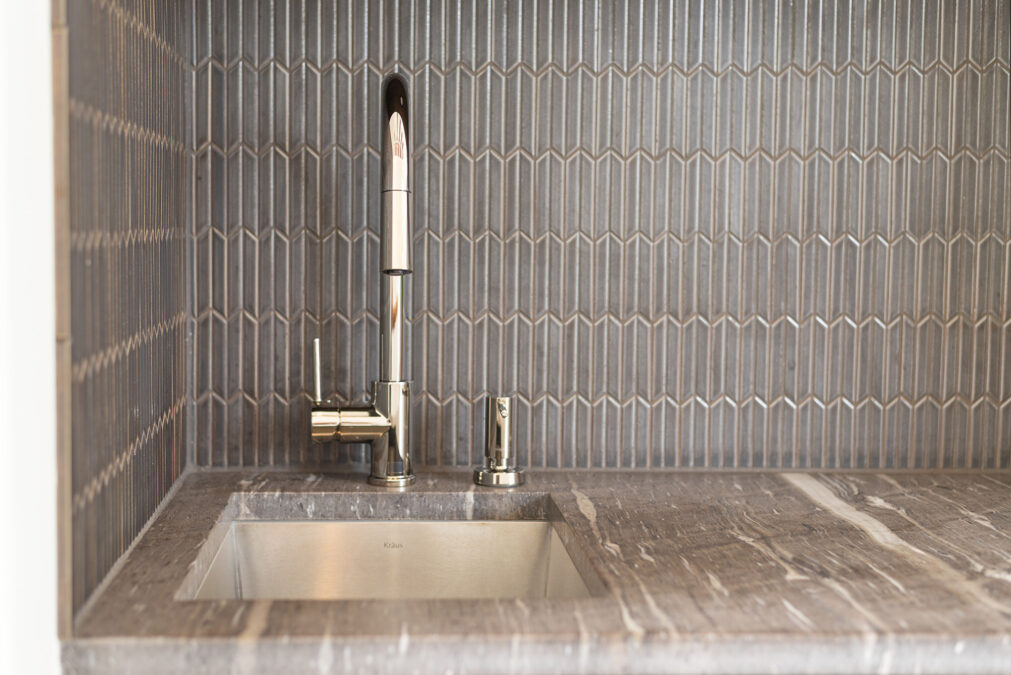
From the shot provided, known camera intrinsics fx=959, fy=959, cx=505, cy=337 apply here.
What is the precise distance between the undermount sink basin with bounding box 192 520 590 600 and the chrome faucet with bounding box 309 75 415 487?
0.08 meters

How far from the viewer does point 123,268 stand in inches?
35.7

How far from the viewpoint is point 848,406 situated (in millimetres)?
1349

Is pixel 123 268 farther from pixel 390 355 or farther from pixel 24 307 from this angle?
pixel 390 355

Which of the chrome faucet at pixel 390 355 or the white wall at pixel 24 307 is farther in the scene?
the chrome faucet at pixel 390 355

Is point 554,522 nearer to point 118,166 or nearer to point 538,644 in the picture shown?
point 538,644

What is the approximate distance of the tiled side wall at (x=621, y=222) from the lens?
50.7 inches

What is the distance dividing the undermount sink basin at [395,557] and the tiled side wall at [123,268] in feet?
0.52

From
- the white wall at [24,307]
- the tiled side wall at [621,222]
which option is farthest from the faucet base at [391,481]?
the white wall at [24,307]

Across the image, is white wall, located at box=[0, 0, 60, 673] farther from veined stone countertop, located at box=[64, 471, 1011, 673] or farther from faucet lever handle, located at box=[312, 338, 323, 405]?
faucet lever handle, located at box=[312, 338, 323, 405]

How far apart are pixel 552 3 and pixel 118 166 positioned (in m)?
0.66

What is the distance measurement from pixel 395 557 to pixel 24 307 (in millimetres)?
613

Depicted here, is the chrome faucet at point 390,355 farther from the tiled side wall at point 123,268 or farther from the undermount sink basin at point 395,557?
the tiled side wall at point 123,268

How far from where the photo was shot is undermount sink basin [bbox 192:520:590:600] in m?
1.17

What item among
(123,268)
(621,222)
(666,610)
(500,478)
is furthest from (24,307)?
(621,222)
